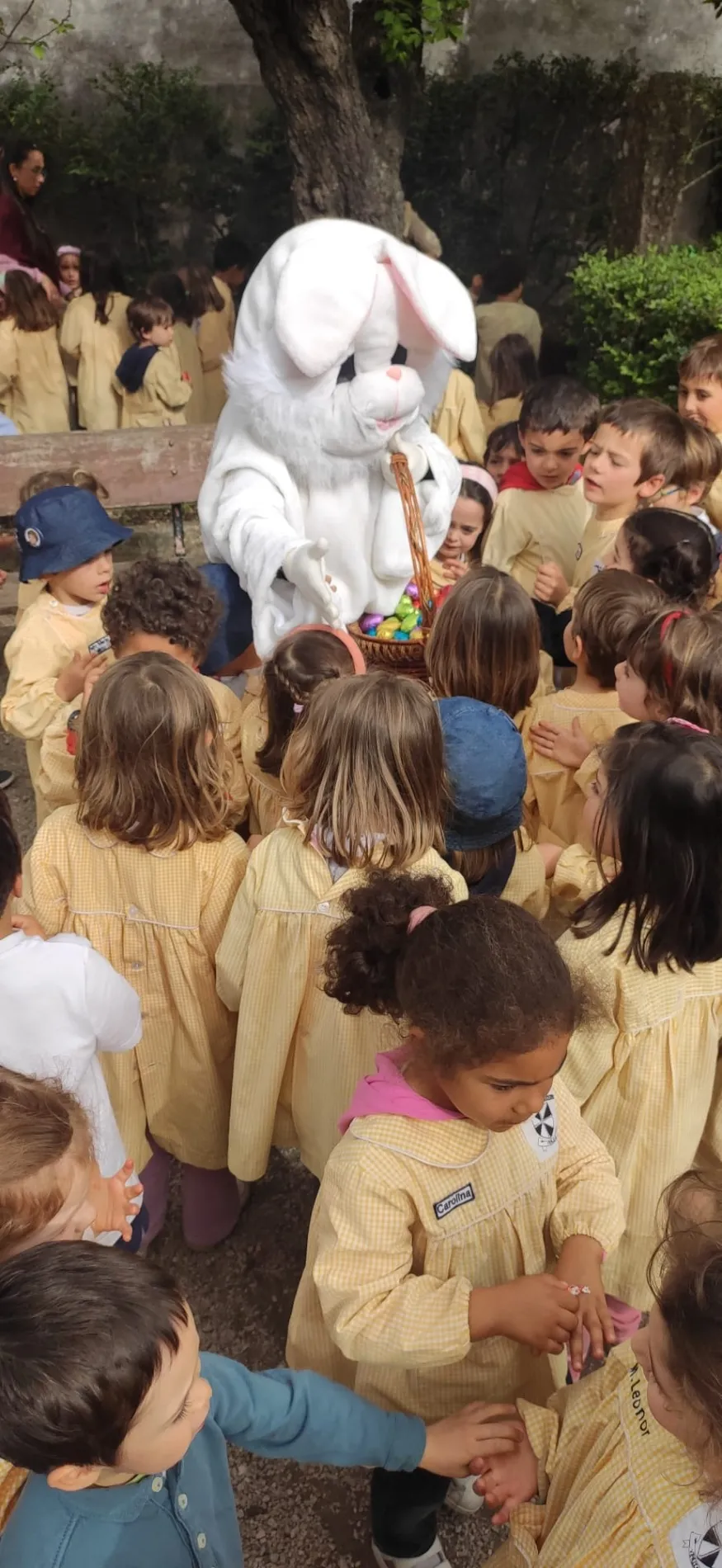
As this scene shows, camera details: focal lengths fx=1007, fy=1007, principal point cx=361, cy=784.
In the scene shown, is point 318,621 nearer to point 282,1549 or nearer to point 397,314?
point 397,314

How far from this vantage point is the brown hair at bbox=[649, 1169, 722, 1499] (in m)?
0.88

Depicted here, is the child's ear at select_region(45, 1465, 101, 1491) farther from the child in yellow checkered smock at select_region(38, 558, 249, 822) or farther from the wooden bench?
the wooden bench

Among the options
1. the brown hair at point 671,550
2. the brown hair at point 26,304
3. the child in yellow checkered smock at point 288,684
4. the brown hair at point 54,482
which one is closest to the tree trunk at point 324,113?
the brown hair at point 26,304

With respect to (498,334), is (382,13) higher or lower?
higher

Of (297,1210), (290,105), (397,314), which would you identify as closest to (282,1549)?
(297,1210)

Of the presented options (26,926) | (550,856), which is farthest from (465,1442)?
(550,856)

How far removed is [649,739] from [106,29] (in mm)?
10816

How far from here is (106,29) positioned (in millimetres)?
9383

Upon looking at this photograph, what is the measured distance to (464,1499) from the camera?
1.73 meters

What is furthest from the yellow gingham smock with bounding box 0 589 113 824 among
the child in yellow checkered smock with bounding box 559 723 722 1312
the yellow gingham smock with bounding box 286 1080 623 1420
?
the yellow gingham smock with bounding box 286 1080 623 1420

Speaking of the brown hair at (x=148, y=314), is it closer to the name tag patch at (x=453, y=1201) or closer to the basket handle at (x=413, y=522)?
the basket handle at (x=413, y=522)

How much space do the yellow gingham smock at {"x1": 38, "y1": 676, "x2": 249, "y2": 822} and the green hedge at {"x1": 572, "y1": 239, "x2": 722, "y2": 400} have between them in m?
4.37

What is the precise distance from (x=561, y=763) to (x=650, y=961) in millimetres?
841

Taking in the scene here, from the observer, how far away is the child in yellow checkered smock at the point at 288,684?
2.04 metres
